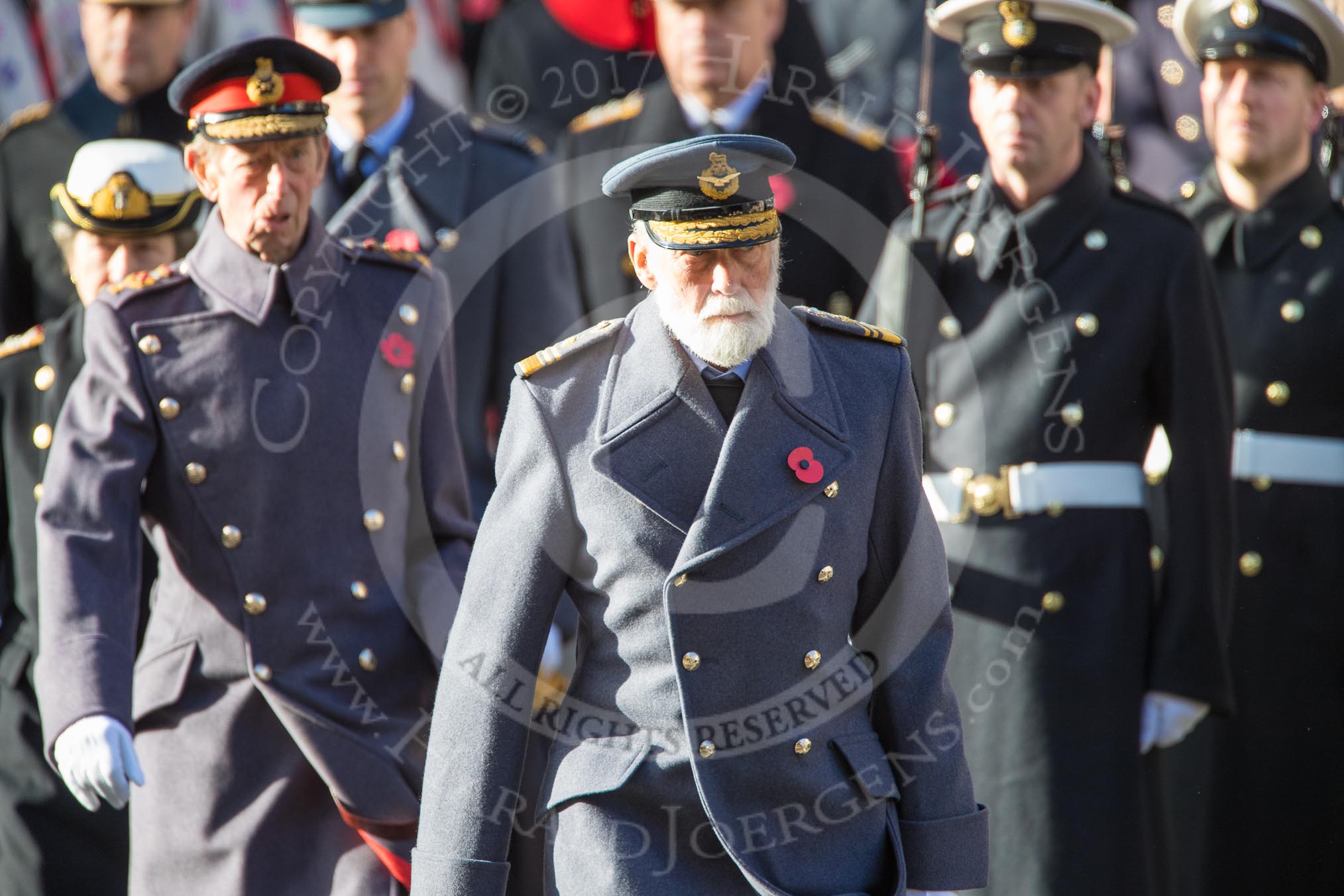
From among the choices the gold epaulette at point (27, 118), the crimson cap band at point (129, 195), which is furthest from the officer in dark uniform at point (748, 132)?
the gold epaulette at point (27, 118)

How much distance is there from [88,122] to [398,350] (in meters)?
2.73

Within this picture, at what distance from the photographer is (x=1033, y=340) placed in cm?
548

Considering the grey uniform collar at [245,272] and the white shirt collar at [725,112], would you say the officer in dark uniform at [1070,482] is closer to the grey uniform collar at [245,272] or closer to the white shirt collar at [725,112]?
the white shirt collar at [725,112]

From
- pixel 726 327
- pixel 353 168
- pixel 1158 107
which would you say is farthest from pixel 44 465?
pixel 1158 107

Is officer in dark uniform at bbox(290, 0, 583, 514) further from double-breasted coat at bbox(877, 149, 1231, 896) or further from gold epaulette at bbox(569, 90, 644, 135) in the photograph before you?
double-breasted coat at bbox(877, 149, 1231, 896)

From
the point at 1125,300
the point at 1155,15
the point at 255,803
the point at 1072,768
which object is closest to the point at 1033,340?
the point at 1125,300

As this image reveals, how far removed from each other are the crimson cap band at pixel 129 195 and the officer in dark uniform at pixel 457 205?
1.98 feet

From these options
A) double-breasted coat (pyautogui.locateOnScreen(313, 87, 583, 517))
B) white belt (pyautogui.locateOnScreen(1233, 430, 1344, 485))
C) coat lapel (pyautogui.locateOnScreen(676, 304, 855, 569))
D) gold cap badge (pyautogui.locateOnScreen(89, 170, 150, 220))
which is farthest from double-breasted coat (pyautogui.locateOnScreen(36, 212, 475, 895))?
white belt (pyautogui.locateOnScreen(1233, 430, 1344, 485))

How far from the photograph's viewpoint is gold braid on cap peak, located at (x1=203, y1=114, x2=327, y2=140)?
4785 millimetres

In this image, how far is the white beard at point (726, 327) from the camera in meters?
3.76

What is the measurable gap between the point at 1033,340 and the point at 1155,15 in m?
3.95

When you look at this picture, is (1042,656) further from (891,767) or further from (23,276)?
(23,276)

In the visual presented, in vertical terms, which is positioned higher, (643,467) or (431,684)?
(643,467)

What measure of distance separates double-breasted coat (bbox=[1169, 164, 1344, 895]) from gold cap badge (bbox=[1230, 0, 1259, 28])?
579 millimetres
